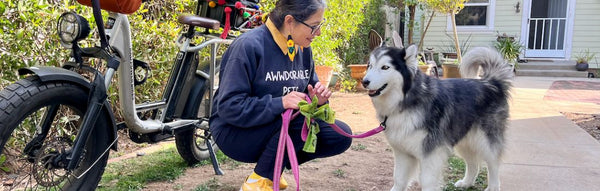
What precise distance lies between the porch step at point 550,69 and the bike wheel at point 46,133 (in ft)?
40.1

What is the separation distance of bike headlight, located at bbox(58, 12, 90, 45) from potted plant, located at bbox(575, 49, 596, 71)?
1310 centimetres

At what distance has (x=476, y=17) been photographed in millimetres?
13508

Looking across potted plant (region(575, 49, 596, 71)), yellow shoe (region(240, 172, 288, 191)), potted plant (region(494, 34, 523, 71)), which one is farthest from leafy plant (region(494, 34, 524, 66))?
yellow shoe (region(240, 172, 288, 191))

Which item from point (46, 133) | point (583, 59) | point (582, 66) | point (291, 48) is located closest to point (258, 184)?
point (291, 48)

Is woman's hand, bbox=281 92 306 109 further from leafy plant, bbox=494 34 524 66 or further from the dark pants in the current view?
leafy plant, bbox=494 34 524 66

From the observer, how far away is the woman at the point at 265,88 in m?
2.13

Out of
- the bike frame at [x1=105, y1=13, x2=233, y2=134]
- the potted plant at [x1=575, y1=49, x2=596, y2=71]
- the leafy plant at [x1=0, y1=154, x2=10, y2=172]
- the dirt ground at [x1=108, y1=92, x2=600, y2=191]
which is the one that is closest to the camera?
the bike frame at [x1=105, y1=13, x2=233, y2=134]

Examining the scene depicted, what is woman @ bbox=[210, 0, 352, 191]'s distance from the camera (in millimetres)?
2127

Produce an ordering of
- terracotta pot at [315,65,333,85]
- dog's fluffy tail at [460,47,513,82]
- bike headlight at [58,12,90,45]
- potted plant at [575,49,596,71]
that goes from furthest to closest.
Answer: potted plant at [575,49,596,71], terracotta pot at [315,65,333,85], dog's fluffy tail at [460,47,513,82], bike headlight at [58,12,90,45]

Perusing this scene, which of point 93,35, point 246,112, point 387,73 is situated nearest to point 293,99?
point 246,112

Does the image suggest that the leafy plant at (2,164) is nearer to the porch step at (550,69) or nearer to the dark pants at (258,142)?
the dark pants at (258,142)

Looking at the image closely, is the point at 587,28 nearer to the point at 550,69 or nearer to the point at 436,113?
the point at 550,69

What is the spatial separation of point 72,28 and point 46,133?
53 cm

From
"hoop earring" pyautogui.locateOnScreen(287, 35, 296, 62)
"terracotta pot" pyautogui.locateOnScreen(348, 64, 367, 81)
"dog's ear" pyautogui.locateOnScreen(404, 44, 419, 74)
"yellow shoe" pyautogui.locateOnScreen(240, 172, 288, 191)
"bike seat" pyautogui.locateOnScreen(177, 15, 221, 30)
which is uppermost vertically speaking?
"bike seat" pyautogui.locateOnScreen(177, 15, 221, 30)
